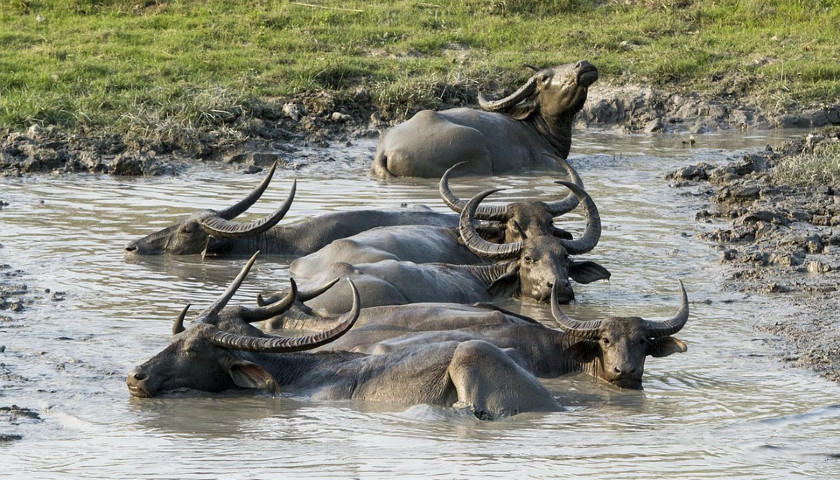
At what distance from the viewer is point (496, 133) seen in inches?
559

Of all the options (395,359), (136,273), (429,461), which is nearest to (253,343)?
(395,359)

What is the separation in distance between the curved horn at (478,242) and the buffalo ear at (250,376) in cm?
298

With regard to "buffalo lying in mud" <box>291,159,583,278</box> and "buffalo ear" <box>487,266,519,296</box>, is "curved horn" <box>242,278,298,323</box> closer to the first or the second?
"buffalo lying in mud" <box>291,159,583,278</box>

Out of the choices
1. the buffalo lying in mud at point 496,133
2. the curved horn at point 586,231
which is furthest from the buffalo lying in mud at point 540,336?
the buffalo lying in mud at point 496,133

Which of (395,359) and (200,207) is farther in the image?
(200,207)

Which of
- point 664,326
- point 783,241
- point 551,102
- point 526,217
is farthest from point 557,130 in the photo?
point 664,326

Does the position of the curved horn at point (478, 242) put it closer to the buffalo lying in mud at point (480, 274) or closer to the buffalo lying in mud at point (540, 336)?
the buffalo lying in mud at point (480, 274)

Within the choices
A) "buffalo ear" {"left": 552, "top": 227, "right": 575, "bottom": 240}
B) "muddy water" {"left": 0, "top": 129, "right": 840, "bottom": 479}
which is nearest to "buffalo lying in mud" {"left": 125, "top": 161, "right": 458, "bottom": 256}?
"muddy water" {"left": 0, "top": 129, "right": 840, "bottom": 479}

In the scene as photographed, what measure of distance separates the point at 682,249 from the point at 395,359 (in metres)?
4.35

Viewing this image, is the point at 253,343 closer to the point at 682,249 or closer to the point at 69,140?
the point at 682,249

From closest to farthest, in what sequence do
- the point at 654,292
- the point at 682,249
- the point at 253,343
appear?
the point at 253,343, the point at 654,292, the point at 682,249

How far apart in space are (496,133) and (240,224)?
189 inches

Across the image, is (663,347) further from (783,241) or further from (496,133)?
(496,133)

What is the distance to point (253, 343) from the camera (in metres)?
6.29
